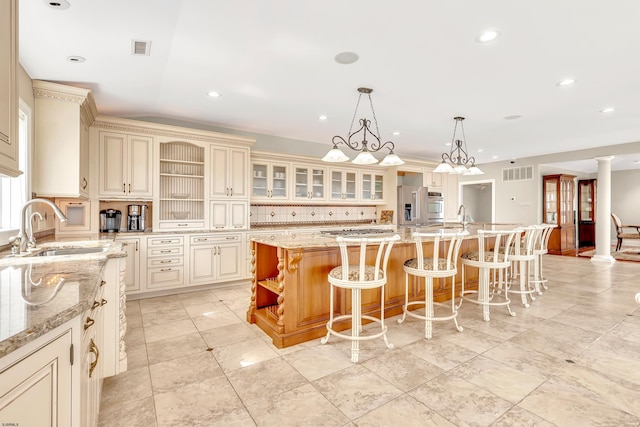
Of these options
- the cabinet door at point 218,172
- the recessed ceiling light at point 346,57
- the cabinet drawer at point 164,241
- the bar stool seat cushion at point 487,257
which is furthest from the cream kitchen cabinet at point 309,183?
the bar stool seat cushion at point 487,257

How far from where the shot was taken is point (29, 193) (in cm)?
290

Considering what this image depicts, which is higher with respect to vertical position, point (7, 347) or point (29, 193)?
point (29, 193)

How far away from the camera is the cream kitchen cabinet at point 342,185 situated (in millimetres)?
6363

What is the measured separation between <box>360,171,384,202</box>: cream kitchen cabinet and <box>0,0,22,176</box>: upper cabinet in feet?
18.9

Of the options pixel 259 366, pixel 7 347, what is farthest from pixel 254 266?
pixel 7 347

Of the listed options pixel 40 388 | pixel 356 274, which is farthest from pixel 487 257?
pixel 40 388

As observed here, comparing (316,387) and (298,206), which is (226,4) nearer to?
(316,387)

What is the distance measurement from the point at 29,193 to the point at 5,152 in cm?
191

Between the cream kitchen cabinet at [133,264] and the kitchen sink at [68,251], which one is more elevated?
the kitchen sink at [68,251]

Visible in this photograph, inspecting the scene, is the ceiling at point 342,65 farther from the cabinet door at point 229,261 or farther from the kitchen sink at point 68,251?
the cabinet door at point 229,261

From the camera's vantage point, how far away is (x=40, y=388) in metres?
0.87

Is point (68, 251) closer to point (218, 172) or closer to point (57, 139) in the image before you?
point (57, 139)

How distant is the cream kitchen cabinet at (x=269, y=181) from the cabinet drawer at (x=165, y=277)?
66.7 inches

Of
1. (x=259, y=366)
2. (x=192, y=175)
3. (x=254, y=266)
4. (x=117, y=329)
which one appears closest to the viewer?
(x=117, y=329)
